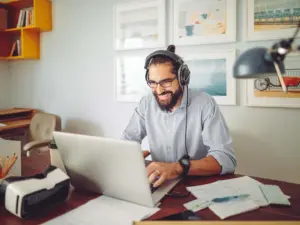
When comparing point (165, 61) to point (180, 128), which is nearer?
point (165, 61)

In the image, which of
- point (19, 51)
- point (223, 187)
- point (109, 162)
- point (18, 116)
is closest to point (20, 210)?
point (109, 162)

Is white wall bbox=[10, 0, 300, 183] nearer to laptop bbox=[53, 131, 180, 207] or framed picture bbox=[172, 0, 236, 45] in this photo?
framed picture bbox=[172, 0, 236, 45]

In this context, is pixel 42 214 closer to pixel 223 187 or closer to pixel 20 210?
pixel 20 210

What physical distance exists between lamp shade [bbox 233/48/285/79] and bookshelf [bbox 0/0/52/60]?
3050 mm

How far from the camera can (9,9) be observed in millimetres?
3631

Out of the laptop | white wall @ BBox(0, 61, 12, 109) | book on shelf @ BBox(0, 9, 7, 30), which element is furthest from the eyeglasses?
white wall @ BBox(0, 61, 12, 109)

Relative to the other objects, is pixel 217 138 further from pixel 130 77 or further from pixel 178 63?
pixel 130 77

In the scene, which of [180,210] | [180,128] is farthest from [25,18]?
[180,210]

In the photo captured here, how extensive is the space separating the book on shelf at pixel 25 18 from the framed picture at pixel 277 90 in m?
2.65

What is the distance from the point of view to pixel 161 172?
44.2 inches

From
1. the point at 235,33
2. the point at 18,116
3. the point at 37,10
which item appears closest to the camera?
the point at 235,33

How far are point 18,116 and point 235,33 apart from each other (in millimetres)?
2715

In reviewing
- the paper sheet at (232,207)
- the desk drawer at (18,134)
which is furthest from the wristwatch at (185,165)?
the desk drawer at (18,134)

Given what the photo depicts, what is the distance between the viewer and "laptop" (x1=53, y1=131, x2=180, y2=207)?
93 centimetres
